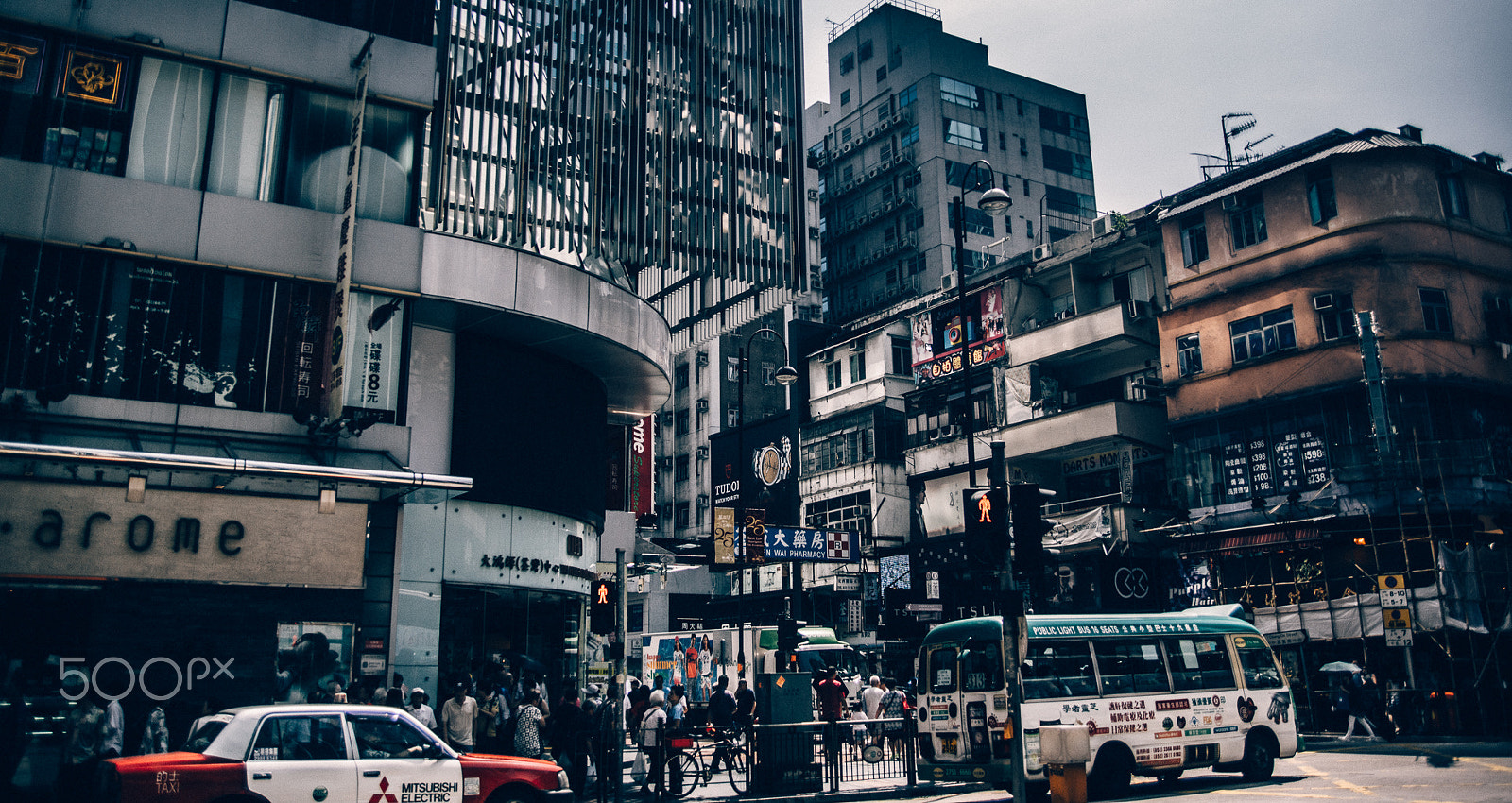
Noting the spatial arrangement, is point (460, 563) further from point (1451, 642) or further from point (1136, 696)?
point (1451, 642)

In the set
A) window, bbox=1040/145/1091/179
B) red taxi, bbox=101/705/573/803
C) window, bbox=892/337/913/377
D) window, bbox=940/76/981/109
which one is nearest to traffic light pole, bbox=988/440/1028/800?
red taxi, bbox=101/705/573/803

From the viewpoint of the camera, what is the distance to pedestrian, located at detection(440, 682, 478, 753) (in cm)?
1602

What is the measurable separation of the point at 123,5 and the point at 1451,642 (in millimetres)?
32498

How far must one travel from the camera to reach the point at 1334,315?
29766mm

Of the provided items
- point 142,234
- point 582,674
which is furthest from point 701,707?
point 142,234

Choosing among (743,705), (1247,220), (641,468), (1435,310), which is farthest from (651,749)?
(1247,220)

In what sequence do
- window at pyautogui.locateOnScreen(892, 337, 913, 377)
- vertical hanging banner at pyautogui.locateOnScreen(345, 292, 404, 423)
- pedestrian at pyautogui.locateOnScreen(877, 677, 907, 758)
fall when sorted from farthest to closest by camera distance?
→ window at pyautogui.locateOnScreen(892, 337, 913, 377) → vertical hanging banner at pyautogui.locateOnScreen(345, 292, 404, 423) → pedestrian at pyautogui.locateOnScreen(877, 677, 907, 758)

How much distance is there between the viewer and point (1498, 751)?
1923cm

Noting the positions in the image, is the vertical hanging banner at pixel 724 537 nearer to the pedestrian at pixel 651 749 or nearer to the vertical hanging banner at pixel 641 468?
the pedestrian at pixel 651 749

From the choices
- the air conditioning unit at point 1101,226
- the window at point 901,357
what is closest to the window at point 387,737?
the air conditioning unit at point 1101,226

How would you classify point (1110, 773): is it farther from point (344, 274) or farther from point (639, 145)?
point (639, 145)

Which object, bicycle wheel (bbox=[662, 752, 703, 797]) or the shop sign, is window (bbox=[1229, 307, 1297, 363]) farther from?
the shop sign

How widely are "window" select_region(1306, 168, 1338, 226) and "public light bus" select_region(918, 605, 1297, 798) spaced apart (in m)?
18.0

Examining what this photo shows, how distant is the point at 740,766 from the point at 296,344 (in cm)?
1095
